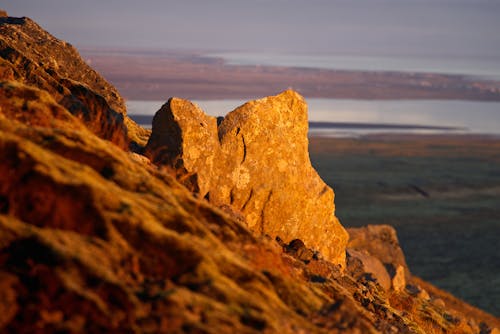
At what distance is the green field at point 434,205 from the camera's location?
65.2m

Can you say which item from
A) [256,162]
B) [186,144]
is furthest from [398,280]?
[186,144]

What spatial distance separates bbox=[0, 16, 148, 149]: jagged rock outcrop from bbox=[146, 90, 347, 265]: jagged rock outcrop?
1.36 meters

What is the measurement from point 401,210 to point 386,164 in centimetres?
6083

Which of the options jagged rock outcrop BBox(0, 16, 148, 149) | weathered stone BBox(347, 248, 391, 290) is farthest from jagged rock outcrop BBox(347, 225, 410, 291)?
jagged rock outcrop BBox(0, 16, 148, 149)

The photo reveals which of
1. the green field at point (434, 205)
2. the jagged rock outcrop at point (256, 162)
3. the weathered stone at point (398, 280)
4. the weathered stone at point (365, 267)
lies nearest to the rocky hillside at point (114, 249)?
the jagged rock outcrop at point (256, 162)

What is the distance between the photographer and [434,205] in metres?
112

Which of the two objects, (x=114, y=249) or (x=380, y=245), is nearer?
(x=114, y=249)

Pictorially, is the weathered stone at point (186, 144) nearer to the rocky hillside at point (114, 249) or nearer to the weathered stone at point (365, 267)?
the rocky hillside at point (114, 249)

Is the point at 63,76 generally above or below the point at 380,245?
above

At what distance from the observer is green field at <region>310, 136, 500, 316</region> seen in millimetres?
65250

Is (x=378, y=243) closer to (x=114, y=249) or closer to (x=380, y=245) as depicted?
(x=380, y=245)

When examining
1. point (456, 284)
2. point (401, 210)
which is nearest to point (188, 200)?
point (456, 284)

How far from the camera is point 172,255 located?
1127 centimetres

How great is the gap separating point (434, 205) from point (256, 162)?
92023mm
